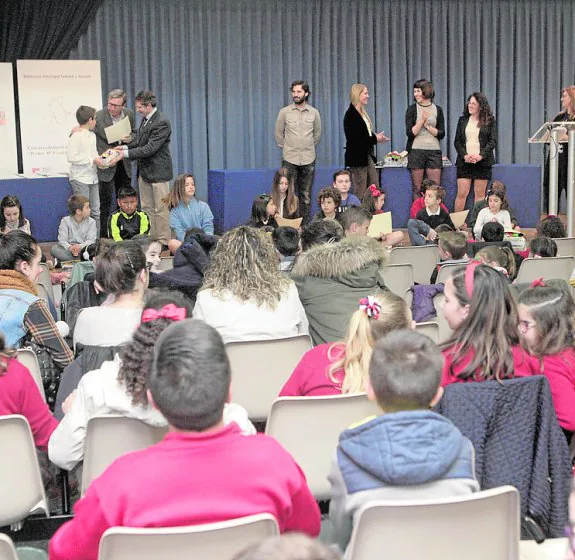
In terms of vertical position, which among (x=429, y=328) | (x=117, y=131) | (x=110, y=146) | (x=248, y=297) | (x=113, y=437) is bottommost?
(x=113, y=437)

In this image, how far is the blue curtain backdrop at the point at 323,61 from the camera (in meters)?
11.3

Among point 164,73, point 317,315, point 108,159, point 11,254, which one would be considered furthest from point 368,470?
point 164,73

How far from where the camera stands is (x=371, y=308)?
2959mm

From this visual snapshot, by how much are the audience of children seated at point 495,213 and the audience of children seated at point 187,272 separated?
351 cm

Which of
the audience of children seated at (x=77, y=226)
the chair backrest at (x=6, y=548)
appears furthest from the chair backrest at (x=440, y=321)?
the audience of children seated at (x=77, y=226)

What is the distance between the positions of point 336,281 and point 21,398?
1680 mm

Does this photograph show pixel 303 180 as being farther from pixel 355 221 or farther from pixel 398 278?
pixel 398 278

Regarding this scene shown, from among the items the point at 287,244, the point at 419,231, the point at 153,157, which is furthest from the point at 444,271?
the point at 153,157

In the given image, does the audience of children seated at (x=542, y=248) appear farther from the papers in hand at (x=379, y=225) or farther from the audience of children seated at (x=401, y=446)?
the audience of children seated at (x=401, y=446)

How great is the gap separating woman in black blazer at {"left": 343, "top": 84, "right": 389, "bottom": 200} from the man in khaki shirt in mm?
369

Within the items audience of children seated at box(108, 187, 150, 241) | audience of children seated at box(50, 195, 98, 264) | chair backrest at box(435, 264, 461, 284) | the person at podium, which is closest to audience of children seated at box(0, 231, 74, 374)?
chair backrest at box(435, 264, 461, 284)

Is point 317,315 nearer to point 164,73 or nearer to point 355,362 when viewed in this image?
point 355,362

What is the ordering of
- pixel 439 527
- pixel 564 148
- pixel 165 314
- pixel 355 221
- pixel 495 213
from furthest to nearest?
pixel 564 148
pixel 495 213
pixel 355 221
pixel 165 314
pixel 439 527

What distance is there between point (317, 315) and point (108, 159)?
5024 millimetres
